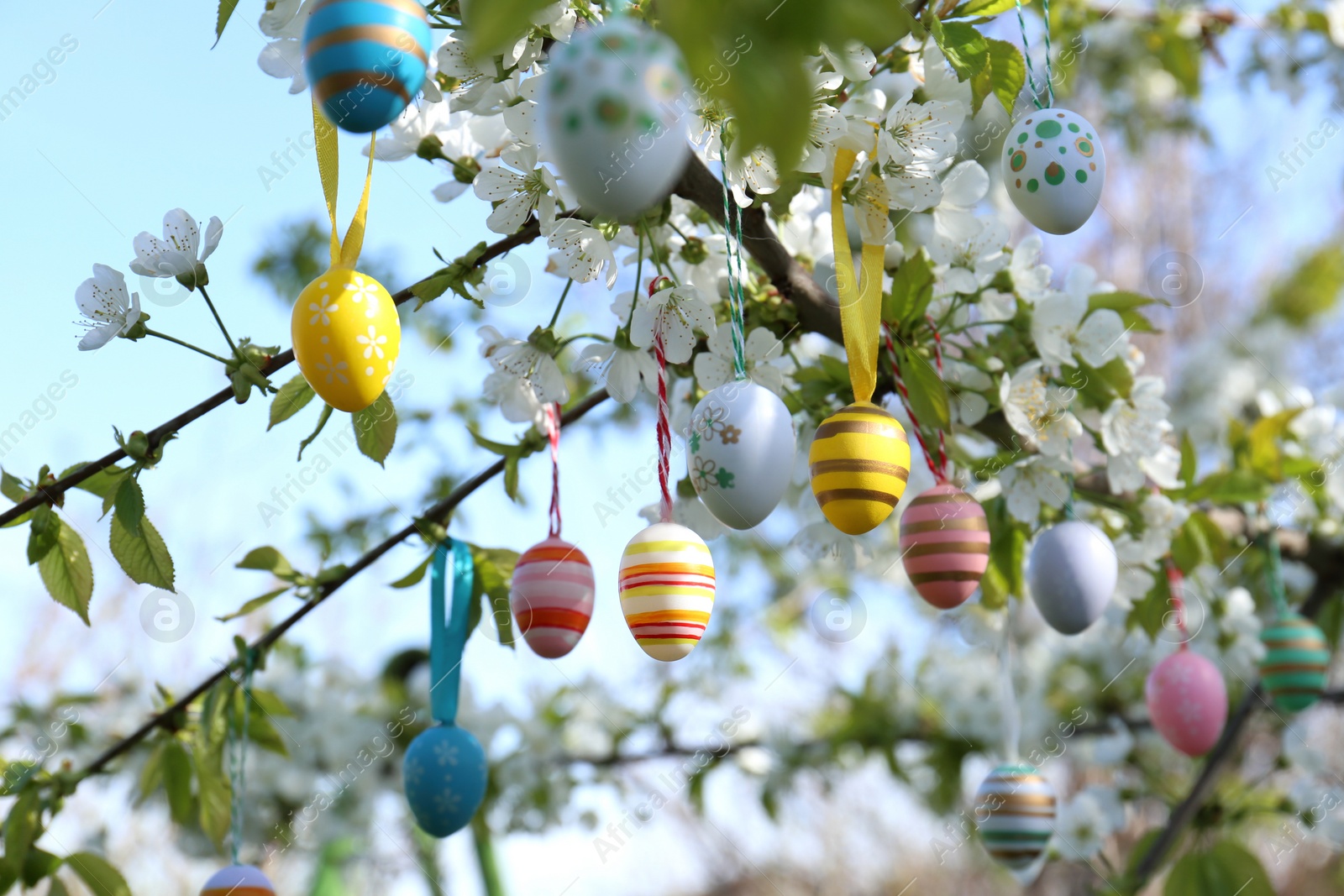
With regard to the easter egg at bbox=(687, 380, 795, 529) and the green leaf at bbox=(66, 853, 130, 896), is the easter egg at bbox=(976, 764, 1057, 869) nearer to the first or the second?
the easter egg at bbox=(687, 380, 795, 529)

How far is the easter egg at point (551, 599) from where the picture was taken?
127 centimetres

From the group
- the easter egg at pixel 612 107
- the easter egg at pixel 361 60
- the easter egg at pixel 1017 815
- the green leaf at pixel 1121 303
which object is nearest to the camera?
the easter egg at pixel 612 107

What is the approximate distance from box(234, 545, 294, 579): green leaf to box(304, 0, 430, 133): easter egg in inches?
33.4

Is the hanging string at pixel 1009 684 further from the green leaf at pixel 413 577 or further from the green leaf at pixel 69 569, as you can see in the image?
the green leaf at pixel 69 569

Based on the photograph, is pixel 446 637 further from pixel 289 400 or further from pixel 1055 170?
pixel 1055 170

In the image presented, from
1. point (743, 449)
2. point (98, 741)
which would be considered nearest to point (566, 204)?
point (743, 449)

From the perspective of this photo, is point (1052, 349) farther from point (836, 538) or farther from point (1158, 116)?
point (1158, 116)

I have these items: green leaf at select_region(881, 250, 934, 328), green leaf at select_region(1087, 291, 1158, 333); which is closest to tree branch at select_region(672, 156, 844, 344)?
green leaf at select_region(881, 250, 934, 328)

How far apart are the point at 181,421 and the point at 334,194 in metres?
0.30

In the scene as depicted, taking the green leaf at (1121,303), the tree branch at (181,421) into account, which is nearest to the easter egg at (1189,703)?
the green leaf at (1121,303)

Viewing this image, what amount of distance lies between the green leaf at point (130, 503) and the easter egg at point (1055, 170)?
101 cm

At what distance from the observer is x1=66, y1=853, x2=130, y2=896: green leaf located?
1.63 metres

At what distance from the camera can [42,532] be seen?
1.29 metres

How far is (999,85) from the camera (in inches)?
48.1
